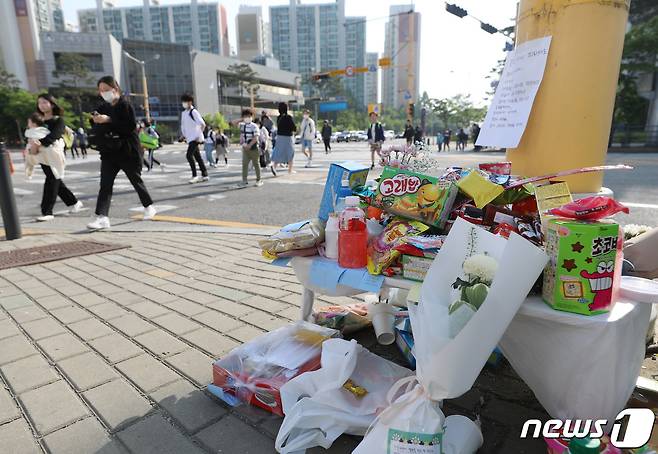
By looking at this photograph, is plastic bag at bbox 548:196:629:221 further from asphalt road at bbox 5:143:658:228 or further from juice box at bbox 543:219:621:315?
asphalt road at bbox 5:143:658:228

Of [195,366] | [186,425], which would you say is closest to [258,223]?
[195,366]

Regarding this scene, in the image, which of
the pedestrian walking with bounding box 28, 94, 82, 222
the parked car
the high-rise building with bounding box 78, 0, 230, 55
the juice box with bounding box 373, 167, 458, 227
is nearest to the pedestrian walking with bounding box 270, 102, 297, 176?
the pedestrian walking with bounding box 28, 94, 82, 222

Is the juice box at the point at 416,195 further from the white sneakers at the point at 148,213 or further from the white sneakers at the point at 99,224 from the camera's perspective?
the white sneakers at the point at 148,213

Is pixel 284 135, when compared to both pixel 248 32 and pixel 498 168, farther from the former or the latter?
pixel 248 32

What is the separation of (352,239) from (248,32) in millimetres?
129927

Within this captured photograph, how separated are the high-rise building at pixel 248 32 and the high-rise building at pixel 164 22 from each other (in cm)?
603

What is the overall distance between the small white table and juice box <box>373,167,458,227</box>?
0.50 meters

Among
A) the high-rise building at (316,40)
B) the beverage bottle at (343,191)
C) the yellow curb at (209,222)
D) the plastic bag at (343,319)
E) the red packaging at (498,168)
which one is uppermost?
the high-rise building at (316,40)

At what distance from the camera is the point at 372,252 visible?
1.77m

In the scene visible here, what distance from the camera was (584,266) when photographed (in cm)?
124

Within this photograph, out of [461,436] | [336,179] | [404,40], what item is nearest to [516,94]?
[336,179]

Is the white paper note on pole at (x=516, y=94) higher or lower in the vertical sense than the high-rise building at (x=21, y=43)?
lower

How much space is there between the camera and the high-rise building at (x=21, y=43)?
56219 millimetres
